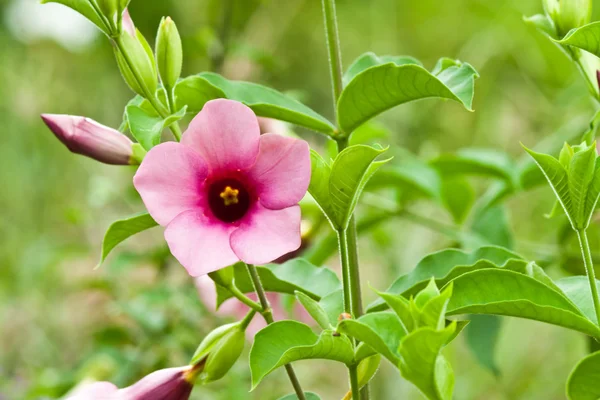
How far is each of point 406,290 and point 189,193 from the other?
145 mm

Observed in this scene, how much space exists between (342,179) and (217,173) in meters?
0.09

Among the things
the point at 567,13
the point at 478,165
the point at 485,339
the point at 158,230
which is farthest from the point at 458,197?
the point at 158,230

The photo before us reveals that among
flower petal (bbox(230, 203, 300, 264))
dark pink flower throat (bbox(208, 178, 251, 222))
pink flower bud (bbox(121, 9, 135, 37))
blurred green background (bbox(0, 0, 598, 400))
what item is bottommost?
blurred green background (bbox(0, 0, 598, 400))

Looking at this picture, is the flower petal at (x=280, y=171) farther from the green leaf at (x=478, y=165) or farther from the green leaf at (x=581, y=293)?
the green leaf at (x=478, y=165)

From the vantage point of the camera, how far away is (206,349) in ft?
1.42

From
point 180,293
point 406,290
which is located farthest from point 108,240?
point 180,293

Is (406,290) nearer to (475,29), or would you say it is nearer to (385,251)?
(385,251)

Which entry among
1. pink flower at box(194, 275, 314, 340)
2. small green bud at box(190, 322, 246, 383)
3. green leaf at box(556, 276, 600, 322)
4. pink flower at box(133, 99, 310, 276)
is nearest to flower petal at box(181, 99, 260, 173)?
pink flower at box(133, 99, 310, 276)

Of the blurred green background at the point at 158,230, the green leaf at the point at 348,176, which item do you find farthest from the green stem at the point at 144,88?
the blurred green background at the point at 158,230

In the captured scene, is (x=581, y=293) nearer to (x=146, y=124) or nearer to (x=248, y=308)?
(x=146, y=124)

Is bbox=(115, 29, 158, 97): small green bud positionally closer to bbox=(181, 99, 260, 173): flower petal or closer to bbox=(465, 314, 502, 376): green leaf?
bbox=(181, 99, 260, 173): flower petal

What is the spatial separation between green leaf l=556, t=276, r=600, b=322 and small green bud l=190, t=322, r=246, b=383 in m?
0.20

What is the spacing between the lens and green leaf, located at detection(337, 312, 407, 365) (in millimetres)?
317

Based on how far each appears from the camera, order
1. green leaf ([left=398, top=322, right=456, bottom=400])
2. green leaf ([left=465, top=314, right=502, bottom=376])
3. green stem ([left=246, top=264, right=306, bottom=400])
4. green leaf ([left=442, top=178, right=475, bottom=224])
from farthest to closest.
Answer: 1. green leaf ([left=442, top=178, right=475, bottom=224])
2. green leaf ([left=465, top=314, right=502, bottom=376])
3. green stem ([left=246, top=264, right=306, bottom=400])
4. green leaf ([left=398, top=322, right=456, bottom=400])
